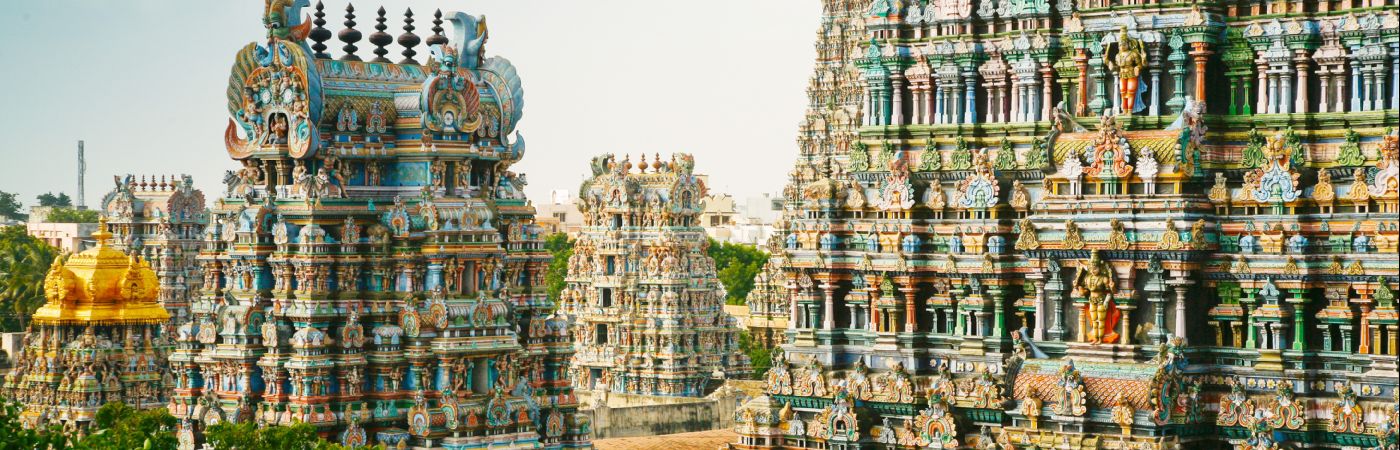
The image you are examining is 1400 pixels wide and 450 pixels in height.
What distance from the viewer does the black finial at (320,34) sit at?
4988cm

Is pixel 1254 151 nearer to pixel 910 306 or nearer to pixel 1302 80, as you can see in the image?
pixel 1302 80

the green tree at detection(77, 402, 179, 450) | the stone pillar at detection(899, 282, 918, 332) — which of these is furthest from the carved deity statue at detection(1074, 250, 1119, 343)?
the green tree at detection(77, 402, 179, 450)

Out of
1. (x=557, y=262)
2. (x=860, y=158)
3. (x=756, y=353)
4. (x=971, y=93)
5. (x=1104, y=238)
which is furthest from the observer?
(x=557, y=262)

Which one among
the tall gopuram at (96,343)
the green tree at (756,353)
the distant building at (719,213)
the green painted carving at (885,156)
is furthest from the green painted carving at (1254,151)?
the distant building at (719,213)

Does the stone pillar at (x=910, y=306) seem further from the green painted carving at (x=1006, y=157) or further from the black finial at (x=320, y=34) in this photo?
the black finial at (x=320, y=34)

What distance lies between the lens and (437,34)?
51906 mm

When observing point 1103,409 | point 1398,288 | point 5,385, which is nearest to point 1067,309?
→ point 1103,409

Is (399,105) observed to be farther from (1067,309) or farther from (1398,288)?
(1398,288)

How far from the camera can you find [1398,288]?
38281 millimetres

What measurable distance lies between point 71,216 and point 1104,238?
3347 inches

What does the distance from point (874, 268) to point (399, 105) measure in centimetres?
1024

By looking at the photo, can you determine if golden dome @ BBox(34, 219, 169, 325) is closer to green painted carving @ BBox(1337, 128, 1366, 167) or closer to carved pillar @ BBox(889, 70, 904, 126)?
carved pillar @ BBox(889, 70, 904, 126)

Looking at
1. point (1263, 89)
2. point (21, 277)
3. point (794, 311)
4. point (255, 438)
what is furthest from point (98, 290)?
point (1263, 89)

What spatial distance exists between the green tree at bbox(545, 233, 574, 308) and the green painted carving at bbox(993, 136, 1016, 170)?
155 ft
